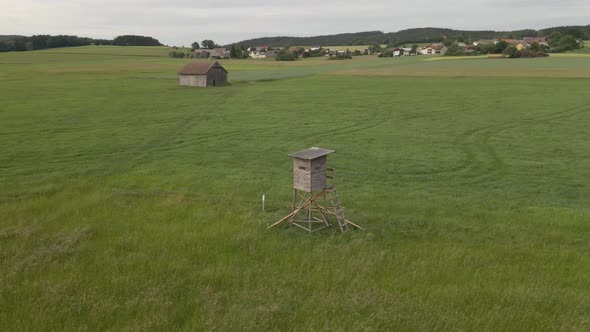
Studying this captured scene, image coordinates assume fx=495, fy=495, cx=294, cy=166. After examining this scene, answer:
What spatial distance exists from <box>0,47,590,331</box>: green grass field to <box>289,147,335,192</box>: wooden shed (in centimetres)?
169

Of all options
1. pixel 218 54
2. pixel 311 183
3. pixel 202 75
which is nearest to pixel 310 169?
pixel 311 183

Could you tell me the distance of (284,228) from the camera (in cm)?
1738

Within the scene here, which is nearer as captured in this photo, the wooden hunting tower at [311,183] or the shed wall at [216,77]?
the wooden hunting tower at [311,183]

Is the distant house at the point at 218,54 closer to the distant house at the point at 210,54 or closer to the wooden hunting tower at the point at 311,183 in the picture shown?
the distant house at the point at 210,54

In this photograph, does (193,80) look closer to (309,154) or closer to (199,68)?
(199,68)

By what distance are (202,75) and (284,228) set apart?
186ft

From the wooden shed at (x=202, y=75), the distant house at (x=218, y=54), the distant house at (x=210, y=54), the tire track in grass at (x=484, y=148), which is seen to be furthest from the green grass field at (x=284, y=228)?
the distant house at (x=218, y=54)

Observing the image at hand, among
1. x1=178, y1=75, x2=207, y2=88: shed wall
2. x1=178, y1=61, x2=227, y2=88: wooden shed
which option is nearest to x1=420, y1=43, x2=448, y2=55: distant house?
x1=178, y1=61, x2=227, y2=88: wooden shed

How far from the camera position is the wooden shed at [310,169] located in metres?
16.9

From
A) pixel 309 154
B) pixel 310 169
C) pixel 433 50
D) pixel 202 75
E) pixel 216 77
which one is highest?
pixel 433 50

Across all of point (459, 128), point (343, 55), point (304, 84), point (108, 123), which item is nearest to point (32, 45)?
point (343, 55)

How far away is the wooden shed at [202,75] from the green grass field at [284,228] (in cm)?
3101

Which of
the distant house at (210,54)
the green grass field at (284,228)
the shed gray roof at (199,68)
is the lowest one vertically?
the green grass field at (284,228)

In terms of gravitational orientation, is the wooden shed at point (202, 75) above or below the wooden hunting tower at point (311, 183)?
above
